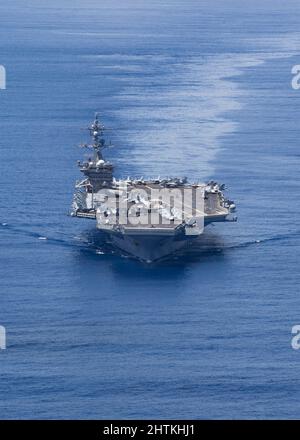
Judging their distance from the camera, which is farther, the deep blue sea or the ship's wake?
the ship's wake

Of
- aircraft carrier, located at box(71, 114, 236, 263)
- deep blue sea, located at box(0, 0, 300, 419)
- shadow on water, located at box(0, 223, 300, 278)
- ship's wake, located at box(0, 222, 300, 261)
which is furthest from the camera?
ship's wake, located at box(0, 222, 300, 261)

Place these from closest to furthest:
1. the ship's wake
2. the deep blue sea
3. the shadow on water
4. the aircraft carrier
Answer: the deep blue sea → the shadow on water → the aircraft carrier → the ship's wake

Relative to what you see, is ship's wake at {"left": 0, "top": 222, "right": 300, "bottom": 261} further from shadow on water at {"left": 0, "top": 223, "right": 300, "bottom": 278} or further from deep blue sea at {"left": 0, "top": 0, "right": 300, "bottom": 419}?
deep blue sea at {"left": 0, "top": 0, "right": 300, "bottom": 419}

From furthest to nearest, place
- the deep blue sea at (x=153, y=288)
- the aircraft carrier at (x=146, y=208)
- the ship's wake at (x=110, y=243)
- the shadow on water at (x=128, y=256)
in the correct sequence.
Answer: the ship's wake at (x=110, y=243) < the aircraft carrier at (x=146, y=208) < the shadow on water at (x=128, y=256) < the deep blue sea at (x=153, y=288)

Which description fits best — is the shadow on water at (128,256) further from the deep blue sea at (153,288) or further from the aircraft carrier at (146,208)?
the aircraft carrier at (146,208)

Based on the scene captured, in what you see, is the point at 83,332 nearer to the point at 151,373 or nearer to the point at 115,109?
the point at 151,373

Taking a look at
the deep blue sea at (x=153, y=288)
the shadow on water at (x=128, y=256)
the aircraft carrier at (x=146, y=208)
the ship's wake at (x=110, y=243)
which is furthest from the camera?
the ship's wake at (x=110, y=243)

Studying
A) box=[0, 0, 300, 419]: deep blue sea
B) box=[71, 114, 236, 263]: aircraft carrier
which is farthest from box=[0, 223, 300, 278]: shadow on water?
box=[71, 114, 236, 263]: aircraft carrier

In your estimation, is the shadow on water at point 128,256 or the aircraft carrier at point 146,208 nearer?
the shadow on water at point 128,256

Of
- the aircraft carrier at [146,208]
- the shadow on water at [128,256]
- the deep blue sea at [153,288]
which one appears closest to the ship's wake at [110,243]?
the shadow on water at [128,256]
